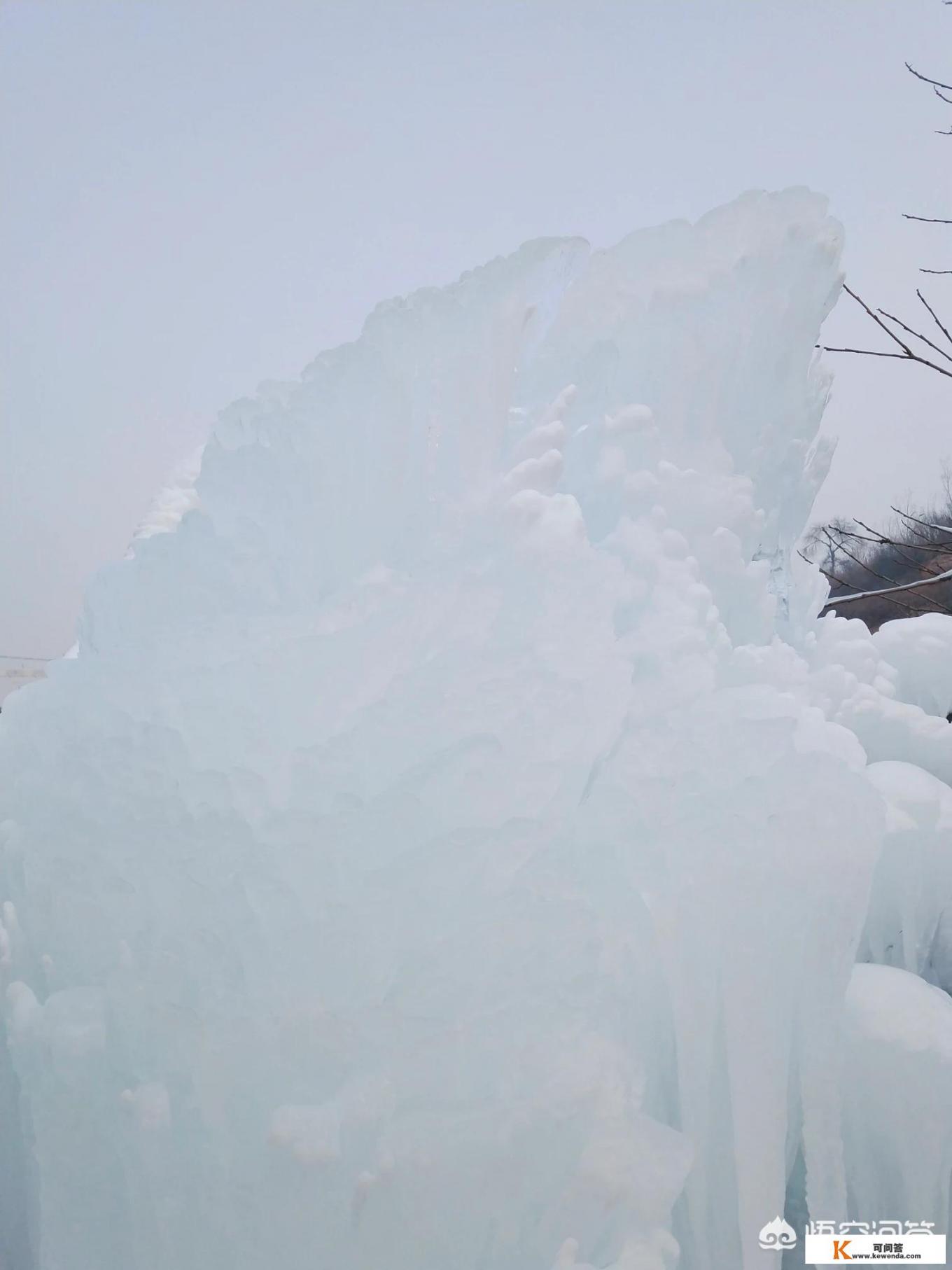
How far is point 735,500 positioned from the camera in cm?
237

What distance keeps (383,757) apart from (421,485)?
680mm

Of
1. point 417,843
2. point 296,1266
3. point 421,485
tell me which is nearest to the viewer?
point 296,1266

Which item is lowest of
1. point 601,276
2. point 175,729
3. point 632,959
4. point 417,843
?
point 632,959

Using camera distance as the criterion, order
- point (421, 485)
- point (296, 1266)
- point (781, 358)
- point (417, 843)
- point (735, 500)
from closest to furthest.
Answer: point (296, 1266) < point (417, 843) < point (421, 485) < point (735, 500) < point (781, 358)

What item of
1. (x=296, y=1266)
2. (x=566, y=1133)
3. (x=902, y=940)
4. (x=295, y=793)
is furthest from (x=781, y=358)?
(x=296, y=1266)

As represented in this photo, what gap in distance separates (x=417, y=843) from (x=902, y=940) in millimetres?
1691

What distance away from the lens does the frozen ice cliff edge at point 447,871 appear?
1.39m

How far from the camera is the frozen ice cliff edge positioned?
4.57 feet

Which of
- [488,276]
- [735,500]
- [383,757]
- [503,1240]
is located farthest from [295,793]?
[735,500]

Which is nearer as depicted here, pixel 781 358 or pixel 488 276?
pixel 488 276

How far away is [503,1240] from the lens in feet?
4.58

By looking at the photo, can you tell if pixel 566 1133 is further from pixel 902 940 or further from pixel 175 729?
pixel 902 940

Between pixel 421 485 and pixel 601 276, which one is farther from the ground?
pixel 601 276

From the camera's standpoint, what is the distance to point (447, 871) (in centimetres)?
151
